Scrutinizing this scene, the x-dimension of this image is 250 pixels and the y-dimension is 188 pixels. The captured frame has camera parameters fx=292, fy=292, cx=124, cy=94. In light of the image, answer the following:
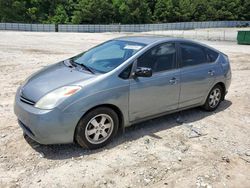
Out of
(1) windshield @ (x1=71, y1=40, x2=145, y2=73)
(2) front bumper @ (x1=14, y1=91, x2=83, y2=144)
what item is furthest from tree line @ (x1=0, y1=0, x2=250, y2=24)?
(2) front bumper @ (x1=14, y1=91, x2=83, y2=144)

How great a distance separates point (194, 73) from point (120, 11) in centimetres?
5923

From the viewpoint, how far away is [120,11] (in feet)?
203

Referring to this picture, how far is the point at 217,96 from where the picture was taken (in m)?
6.11

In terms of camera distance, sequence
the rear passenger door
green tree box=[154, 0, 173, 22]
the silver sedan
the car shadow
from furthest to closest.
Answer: green tree box=[154, 0, 173, 22] → the rear passenger door → the car shadow → the silver sedan

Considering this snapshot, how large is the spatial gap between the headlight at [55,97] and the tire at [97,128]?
1.26 feet

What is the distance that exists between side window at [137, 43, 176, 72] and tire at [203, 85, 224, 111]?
1390 mm

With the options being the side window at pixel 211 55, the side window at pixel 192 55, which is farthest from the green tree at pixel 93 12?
the side window at pixel 192 55

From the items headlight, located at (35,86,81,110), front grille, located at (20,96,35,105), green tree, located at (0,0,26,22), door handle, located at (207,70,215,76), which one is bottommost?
front grille, located at (20,96,35,105)

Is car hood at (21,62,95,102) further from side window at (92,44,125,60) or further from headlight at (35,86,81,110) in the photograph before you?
side window at (92,44,125,60)

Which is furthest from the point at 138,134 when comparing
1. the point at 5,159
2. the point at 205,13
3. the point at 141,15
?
the point at 205,13

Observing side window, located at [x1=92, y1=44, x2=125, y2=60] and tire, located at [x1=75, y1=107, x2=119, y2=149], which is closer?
tire, located at [x1=75, y1=107, x2=119, y2=149]

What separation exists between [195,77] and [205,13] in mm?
75008

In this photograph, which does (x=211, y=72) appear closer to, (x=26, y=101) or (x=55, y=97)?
(x=55, y=97)

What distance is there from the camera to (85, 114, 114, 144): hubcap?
4.10m
